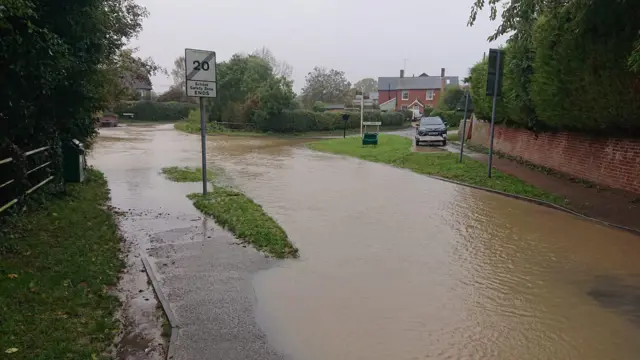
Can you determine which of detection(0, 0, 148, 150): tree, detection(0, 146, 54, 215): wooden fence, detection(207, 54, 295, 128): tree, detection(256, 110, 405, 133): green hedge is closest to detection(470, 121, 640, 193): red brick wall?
detection(0, 0, 148, 150): tree

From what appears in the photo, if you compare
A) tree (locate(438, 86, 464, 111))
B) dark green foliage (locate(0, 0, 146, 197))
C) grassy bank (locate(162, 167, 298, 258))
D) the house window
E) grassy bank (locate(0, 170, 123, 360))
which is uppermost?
the house window

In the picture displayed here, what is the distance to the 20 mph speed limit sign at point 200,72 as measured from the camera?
9266mm

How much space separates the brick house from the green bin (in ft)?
223

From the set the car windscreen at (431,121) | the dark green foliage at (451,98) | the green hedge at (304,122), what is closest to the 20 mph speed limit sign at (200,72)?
the car windscreen at (431,121)

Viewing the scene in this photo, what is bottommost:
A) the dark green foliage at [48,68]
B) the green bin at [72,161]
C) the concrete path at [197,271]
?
the concrete path at [197,271]

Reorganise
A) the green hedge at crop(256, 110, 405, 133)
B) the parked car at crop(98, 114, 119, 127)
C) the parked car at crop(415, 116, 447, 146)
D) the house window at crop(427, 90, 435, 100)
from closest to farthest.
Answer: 1. the parked car at crop(415, 116, 447, 146)
2. the green hedge at crop(256, 110, 405, 133)
3. the parked car at crop(98, 114, 119, 127)
4. the house window at crop(427, 90, 435, 100)

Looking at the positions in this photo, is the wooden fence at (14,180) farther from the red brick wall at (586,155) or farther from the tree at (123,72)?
the red brick wall at (586,155)

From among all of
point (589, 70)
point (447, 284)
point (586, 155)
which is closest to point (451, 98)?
point (586, 155)

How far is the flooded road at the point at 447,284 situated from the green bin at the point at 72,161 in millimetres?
4254

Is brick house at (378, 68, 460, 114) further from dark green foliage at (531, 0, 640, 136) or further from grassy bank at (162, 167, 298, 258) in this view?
grassy bank at (162, 167, 298, 258)

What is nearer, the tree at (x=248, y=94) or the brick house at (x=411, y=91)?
the tree at (x=248, y=94)

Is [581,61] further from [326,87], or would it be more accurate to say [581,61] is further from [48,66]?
[326,87]

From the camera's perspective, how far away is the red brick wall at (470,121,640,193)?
1028 cm

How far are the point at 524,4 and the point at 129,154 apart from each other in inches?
687
